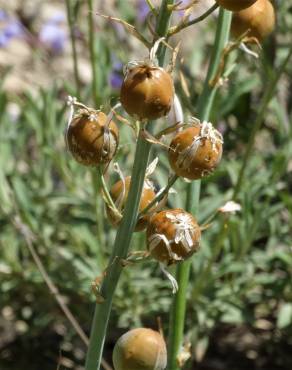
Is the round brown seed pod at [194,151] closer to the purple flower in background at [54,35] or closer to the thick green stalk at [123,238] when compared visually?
the thick green stalk at [123,238]

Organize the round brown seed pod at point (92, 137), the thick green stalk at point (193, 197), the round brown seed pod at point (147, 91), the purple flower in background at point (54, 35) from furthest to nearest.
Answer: the purple flower in background at point (54, 35), the thick green stalk at point (193, 197), the round brown seed pod at point (92, 137), the round brown seed pod at point (147, 91)

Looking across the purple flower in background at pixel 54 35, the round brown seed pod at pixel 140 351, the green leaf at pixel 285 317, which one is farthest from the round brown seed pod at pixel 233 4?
the purple flower in background at pixel 54 35

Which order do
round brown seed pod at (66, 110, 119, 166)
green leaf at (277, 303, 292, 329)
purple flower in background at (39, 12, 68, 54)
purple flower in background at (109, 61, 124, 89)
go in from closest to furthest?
round brown seed pod at (66, 110, 119, 166) → green leaf at (277, 303, 292, 329) → purple flower in background at (109, 61, 124, 89) → purple flower in background at (39, 12, 68, 54)

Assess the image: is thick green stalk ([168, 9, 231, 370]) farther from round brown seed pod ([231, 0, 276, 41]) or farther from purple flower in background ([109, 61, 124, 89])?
purple flower in background ([109, 61, 124, 89])

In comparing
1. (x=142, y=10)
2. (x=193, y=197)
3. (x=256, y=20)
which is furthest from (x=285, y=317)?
(x=142, y=10)

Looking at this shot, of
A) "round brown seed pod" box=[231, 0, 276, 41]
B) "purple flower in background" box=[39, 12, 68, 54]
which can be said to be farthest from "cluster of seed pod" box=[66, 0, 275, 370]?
"purple flower in background" box=[39, 12, 68, 54]

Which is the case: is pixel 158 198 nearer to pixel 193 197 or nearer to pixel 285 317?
pixel 193 197
